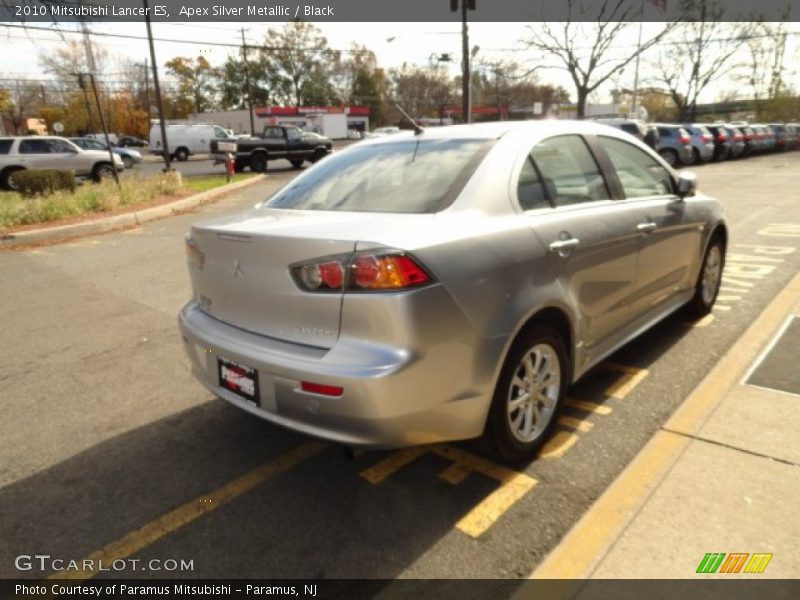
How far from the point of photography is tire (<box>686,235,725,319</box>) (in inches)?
180

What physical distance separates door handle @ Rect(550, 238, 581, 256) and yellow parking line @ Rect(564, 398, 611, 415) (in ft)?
3.44

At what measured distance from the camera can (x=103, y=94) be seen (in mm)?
60188

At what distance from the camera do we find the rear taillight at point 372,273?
2.15 metres

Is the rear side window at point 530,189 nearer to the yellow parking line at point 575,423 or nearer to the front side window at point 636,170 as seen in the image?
the front side window at point 636,170

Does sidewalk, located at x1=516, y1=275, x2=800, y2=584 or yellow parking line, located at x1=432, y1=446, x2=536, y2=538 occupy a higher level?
sidewalk, located at x1=516, y1=275, x2=800, y2=584

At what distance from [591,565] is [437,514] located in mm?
654

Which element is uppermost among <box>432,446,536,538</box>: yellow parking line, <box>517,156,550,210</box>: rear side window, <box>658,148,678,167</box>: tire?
<box>517,156,550,210</box>: rear side window

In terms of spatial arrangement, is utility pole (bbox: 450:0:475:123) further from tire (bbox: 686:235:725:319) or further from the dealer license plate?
the dealer license plate

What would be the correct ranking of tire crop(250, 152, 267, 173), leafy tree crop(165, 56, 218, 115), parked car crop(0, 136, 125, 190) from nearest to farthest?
parked car crop(0, 136, 125, 190) → tire crop(250, 152, 267, 173) → leafy tree crop(165, 56, 218, 115)

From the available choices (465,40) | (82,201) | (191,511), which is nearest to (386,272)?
(191,511)

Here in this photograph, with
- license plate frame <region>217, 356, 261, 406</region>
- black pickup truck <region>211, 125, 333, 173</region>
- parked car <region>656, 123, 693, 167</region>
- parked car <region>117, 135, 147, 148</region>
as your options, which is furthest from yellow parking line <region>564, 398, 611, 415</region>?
parked car <region>117, 135, 147, 148</region>

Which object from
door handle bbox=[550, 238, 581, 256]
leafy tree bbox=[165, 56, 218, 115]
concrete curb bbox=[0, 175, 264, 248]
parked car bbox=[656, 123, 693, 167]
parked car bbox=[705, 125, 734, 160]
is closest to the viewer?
door handle bbox=[550, 238, 581, 256]

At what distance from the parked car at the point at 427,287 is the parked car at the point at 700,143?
75.3 ft

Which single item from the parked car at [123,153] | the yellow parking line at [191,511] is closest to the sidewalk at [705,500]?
the yellow parking line at [191,511]
